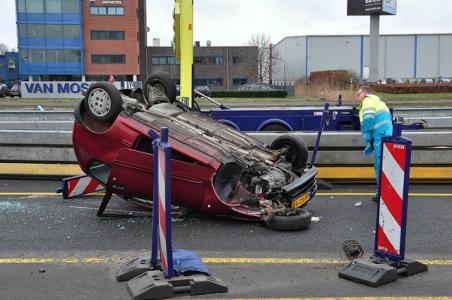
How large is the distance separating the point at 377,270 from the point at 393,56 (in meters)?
77.4

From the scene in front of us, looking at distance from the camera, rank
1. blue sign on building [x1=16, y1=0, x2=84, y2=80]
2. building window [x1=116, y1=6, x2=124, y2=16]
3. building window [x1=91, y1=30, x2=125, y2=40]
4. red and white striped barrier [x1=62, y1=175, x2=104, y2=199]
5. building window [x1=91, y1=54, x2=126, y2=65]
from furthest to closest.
Answer: building window [x1=116, y1=6, x2=124, y2=16] → building window [x1=91, y1=54, x2=126, y2=65] → building window [x1=91, y1=30, x2=125, y2=40] → blue sign on building [x1=16, y1=0, x2=84, y2=80] → red and white striped barrier [x1=62, y1=175, x2=104, y2=199]

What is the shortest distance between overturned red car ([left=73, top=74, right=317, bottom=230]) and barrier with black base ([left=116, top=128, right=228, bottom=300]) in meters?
1.50

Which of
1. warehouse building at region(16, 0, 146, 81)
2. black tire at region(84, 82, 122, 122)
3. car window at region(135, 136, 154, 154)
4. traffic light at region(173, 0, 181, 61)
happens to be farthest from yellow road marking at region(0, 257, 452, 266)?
warehouse building at region(16, 0, 146, 81)

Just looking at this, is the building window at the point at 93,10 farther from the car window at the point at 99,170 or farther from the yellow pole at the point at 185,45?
the car window at the point at 99,170

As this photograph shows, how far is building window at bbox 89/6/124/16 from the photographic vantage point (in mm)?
76500

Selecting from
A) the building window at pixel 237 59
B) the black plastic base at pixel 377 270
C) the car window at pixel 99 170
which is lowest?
the black plastic base at pixel 377 270

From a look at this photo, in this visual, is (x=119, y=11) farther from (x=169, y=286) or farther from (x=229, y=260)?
(x=169, y=286)

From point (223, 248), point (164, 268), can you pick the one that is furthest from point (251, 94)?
point (164, 268)

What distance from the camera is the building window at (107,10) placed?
251ft

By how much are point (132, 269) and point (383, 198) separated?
2.24m

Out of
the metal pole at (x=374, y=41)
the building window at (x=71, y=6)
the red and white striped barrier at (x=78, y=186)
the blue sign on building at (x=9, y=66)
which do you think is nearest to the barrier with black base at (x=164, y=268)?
the red and white striped barrier at (x=78, y=186)

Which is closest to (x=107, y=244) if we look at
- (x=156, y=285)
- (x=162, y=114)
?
(x=156, y=285)

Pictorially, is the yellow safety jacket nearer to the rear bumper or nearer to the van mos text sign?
the rear bumper

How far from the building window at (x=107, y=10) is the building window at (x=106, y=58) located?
6287mm
